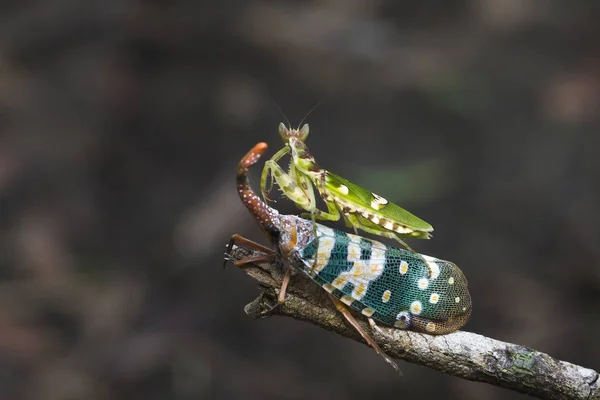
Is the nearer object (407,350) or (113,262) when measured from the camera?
(407,350)

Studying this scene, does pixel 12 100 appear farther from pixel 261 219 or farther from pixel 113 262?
pixel 261 219

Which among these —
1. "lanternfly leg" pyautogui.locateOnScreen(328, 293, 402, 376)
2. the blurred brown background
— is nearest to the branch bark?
"lanternfly leg" pyautogui.locateOnScreen(328, 293, 402, 376)

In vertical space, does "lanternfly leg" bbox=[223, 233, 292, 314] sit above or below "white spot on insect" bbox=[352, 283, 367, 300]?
above

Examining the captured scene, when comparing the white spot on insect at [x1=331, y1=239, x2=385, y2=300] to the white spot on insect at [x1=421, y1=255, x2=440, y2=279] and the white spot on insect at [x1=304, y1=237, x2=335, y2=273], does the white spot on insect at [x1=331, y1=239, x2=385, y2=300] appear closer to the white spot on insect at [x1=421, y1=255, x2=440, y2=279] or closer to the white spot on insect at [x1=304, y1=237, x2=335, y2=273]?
the white spot on insect at [x1=304, y1=237, x2=335, y2=273]

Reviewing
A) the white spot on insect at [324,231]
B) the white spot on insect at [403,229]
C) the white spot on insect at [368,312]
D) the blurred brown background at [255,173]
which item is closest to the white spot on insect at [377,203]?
the white spot on insect at [403,229]

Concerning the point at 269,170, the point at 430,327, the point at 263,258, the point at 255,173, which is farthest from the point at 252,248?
the point at 255,173

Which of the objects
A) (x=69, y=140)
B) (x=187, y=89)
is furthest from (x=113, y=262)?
(x=187, y=89)

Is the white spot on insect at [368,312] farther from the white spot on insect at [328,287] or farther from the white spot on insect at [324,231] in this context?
the white spot on insect at [324,231]
